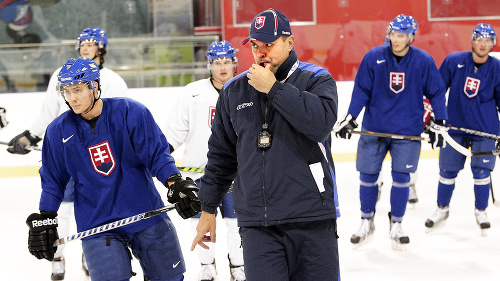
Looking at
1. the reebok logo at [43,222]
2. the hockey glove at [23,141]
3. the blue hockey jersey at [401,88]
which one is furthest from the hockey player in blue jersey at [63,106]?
the blue hockey jersey at [401,88]

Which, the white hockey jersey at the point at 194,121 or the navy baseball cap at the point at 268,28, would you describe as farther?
the white hockey jersey at the point at 194,121

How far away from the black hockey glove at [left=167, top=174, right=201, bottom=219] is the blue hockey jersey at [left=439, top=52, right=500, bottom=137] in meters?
2.70

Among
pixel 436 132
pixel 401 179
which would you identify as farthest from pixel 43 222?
pixel 436 132

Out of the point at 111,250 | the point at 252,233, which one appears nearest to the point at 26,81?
the point at 111,250

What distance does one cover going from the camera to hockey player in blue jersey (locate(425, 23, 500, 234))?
15.2ft

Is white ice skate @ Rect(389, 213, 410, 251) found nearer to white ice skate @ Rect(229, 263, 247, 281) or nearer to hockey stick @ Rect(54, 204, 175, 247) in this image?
white ice skate @ Rect(229, 263, 247, 281)

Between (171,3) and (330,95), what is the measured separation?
230 inches

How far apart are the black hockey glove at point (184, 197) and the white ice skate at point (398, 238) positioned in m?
2.09

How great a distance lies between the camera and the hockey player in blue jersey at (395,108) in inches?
169

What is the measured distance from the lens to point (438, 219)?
4.80 metres

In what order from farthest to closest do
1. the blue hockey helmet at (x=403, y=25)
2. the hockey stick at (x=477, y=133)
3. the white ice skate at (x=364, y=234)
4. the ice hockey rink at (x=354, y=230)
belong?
the hockey stick at (x=477, y=133) < the white ice skate at (x=364, y=234) < the blue hockey helmet at (x=403, y=25) < the ice hockey rink at (x=354, y=230)

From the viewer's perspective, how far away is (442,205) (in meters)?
4.87

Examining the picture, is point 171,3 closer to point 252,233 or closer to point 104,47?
point 104,47

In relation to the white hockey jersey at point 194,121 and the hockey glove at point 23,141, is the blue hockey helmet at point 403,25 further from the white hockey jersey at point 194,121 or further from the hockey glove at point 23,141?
the hockey glove at point 23,141
